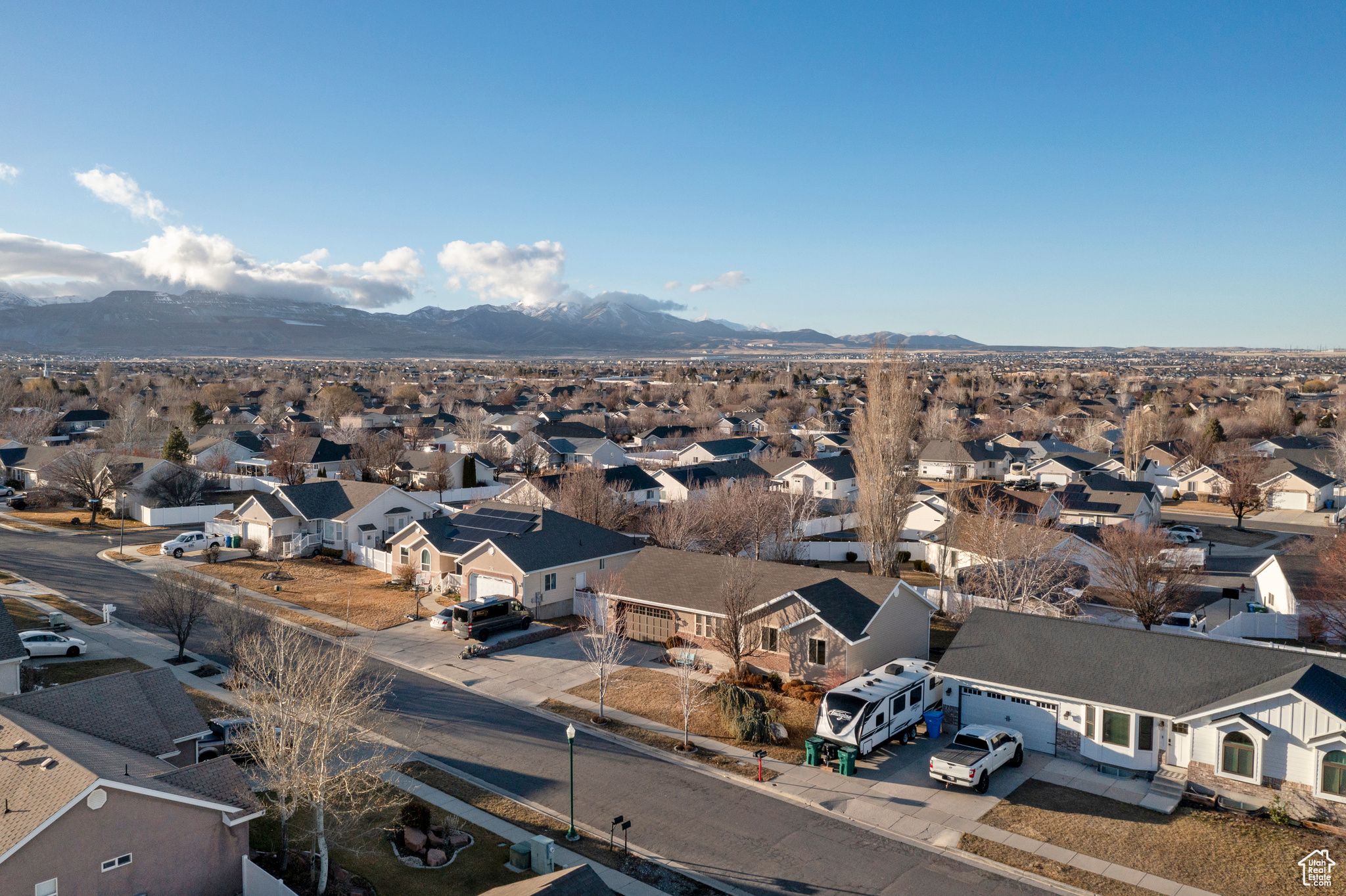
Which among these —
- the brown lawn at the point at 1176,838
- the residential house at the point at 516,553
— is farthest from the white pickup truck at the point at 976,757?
the residential house at the point at 516,553

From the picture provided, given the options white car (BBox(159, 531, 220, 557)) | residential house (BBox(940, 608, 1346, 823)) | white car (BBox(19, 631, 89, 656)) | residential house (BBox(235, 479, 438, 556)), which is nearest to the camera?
residential house (BBox(940, 608, 1346, 823))

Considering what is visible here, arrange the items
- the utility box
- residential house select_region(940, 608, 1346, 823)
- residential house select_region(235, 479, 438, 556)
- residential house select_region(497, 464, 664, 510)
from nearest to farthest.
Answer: the utility box < residential house select_region(940, 608, 1346, 823) < residential house select_region(235, 479, 438, 556) < residential house select_region(497, 464, 664, 510)

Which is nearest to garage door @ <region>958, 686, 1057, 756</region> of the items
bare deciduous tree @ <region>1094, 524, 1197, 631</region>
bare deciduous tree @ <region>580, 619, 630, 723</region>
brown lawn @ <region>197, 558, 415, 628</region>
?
bare deciduous tree @ <region>580, 619, 630, 723</region>

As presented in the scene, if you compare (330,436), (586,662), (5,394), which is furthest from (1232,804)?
(5,394)

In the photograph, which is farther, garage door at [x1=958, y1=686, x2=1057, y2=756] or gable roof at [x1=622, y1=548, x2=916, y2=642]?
gable roof at [x1=622, y1=548, x2=916, y2=642]

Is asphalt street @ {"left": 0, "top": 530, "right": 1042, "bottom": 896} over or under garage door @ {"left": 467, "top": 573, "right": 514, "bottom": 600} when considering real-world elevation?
under

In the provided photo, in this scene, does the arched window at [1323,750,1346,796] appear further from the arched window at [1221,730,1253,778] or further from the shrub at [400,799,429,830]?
the shrub at [400,799,429,830]
